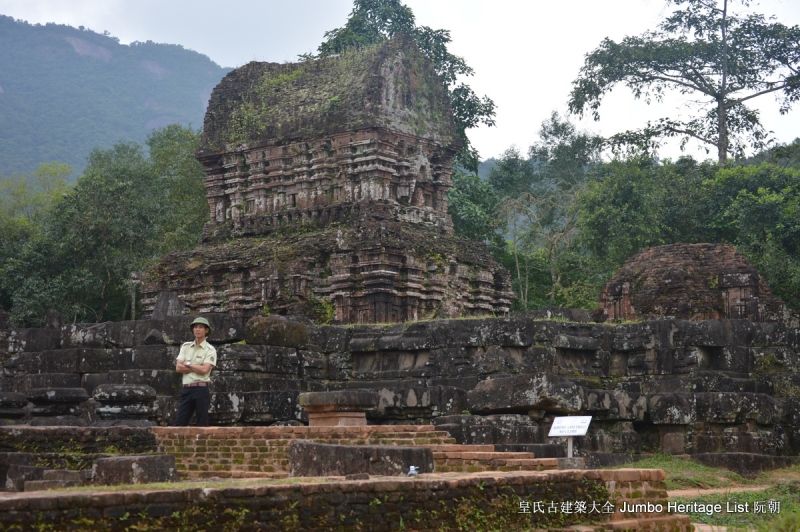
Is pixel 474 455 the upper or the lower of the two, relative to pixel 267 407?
lower

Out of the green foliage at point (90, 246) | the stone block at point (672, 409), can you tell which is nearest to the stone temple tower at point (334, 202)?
the stone block at point (672, 409)

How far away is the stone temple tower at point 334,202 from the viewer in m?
25.2

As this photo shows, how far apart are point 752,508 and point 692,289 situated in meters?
10.5

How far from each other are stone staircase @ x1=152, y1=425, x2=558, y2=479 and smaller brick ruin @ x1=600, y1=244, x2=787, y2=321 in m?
10.4

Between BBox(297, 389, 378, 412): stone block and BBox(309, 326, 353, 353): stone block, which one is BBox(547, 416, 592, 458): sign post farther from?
BBox(309, 326, 353, 353): stone block

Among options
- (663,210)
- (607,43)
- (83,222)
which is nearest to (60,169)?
(83,222)

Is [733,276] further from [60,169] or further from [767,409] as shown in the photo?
[60,169]

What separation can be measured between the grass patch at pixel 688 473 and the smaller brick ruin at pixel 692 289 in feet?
19.0

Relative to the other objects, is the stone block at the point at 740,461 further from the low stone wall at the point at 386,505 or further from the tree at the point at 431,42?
the tree at the point at 431,42

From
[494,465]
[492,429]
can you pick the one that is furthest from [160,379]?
[494,465]

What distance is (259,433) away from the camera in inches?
576

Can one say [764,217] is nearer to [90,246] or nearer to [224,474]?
[90,246]

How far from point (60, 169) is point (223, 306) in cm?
4250

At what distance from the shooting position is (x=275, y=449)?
14.4m
